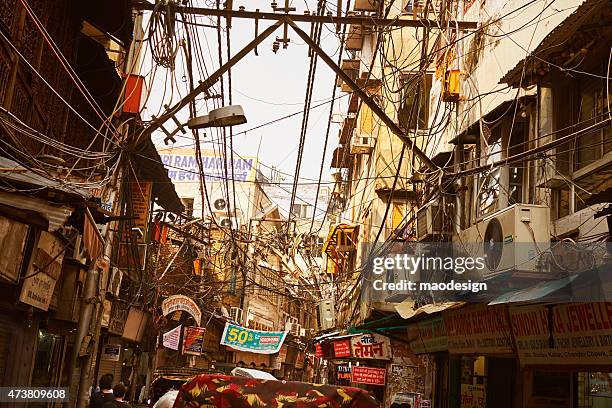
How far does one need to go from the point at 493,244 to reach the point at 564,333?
2.79 m

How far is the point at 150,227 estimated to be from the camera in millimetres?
25484

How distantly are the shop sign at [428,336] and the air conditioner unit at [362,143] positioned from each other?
38.6 ft

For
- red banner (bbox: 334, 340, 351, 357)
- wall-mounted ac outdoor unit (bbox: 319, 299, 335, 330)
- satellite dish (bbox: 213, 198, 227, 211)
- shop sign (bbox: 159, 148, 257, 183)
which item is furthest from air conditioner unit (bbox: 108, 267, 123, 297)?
shop sign (bbox: 159, 148, 257, 183)

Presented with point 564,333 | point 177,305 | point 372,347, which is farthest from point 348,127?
point 564,333

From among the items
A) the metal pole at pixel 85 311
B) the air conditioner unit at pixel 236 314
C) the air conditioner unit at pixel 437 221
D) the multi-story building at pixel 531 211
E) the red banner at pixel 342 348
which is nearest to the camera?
the multi-story building at pixel 531 211

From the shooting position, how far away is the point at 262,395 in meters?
7.30

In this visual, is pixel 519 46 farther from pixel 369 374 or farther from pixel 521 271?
pixel 369 374

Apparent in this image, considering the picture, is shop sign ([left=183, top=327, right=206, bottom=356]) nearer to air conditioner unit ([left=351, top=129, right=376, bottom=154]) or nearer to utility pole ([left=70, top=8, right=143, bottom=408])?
air conditioner unit ([left=351, top=129, right=376, bottom=154])

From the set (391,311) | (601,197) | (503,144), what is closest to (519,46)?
(503,144)

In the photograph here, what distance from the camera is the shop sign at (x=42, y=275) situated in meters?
10.5

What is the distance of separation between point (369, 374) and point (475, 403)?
267 inches

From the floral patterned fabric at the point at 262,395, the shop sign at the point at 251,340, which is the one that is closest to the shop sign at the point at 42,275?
the floral patterned fabric at the point at 262,395

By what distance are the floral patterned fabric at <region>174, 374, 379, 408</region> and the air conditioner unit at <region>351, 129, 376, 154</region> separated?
20.8 metres

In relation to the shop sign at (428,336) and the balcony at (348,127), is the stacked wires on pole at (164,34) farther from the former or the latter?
the balcony at (348,127)
